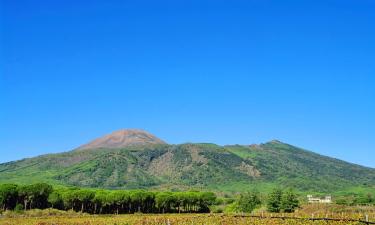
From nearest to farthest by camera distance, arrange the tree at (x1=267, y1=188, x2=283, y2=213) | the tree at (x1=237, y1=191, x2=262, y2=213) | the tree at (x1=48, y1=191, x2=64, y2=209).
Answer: the tree at (x1=267, y1=188, x2=283, y2=213)
the tree at (x1=48, y1=191, x2=64, y2=209)
the tree at (x1=237, y1=191, x2=262, y2=213)

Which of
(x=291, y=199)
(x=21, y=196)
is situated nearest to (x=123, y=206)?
(x=21, y=196)

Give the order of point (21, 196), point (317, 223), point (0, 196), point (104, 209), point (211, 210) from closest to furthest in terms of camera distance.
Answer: point (317, 223) < point (0, 196) < point (21, 196) < point (104, 209) < point (211, 210)

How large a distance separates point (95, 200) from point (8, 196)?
21.4m

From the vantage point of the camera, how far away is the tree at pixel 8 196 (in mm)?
116081

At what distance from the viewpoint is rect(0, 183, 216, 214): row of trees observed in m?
122

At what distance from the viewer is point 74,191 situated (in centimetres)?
12494

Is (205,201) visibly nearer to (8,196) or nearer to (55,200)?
(55,200)

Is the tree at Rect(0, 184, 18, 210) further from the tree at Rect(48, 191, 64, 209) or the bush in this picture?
the tree at Rect(48, 191, 64, 209)

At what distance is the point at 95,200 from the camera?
127000 millimetres

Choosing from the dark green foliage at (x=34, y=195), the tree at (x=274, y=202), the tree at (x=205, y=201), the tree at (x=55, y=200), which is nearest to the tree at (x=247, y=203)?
the tree at (x=205, y=201)

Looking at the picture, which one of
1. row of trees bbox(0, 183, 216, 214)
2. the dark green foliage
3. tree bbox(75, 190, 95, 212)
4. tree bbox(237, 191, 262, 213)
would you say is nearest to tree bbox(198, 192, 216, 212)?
row of trees bbox(0, 183, 216, 214)

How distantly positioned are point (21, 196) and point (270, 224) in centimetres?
7974

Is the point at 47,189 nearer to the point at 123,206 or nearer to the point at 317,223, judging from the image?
the point at 123,206

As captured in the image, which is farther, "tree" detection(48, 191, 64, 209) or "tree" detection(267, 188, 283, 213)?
"tree" detection(48, 191, 64, 209)
